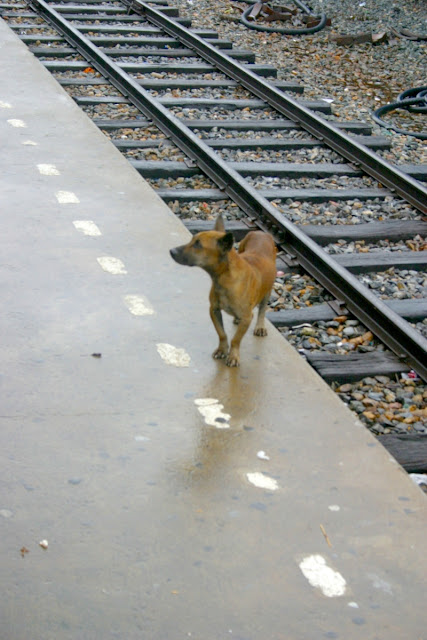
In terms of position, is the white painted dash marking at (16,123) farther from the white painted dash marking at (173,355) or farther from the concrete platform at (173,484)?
the white painted dash marking at (173,355)

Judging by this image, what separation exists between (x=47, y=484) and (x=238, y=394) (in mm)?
1239

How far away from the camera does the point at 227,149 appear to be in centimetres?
931

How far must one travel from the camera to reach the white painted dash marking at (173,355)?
486 cm

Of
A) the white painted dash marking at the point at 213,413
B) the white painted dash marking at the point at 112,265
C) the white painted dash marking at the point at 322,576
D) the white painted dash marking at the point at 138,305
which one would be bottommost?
the white painted dash marking at the point at 213,413

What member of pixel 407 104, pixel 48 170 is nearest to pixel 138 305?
pixel 48 170

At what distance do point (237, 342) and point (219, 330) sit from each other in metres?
0.12

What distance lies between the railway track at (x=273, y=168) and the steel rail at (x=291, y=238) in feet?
0.04

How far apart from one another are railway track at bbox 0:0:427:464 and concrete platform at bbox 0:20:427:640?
724mm

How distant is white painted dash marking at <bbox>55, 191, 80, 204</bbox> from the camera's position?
280 inches

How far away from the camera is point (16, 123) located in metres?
9.18

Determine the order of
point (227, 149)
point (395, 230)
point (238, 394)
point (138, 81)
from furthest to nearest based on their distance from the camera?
point (138, 81) < point (227, 149) < point (395, 230) < point (238, 394)

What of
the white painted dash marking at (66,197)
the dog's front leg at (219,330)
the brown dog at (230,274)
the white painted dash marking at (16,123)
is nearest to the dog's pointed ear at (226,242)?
the brown dog at (230,274)

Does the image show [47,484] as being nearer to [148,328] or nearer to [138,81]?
[148,328]

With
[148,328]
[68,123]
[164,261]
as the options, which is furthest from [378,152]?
[148,328]
